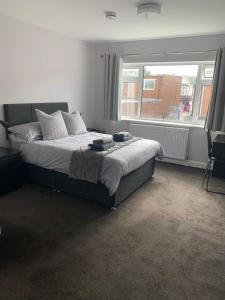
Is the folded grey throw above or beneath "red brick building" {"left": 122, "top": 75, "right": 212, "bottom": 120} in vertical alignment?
beneath

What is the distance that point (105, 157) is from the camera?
2801mm

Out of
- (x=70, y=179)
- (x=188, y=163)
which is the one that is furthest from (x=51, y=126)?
(x=188, y=163)

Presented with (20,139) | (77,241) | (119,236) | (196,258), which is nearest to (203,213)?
(196,258)

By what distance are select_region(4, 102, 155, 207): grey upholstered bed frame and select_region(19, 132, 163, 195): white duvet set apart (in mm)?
136

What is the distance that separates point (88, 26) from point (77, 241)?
3.25 metres

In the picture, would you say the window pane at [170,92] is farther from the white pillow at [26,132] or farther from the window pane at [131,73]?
the white pillow at [26,132]

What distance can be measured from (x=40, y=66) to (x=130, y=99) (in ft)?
6.99

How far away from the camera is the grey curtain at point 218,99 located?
3916 mm

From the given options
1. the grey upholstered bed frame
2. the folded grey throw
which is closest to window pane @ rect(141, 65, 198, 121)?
the grey upholstered bed frame

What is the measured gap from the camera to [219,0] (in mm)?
2514

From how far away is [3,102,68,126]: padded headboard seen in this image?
142 inches

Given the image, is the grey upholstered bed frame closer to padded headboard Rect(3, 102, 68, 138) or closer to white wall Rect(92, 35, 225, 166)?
padded headboard Rect(3, 102, 68, 138)

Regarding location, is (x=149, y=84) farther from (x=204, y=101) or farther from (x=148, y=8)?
(x=148, y=8)

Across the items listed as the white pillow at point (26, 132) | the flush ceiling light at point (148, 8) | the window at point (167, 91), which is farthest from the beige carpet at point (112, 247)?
the flush ceiling light at point (148, 8)
